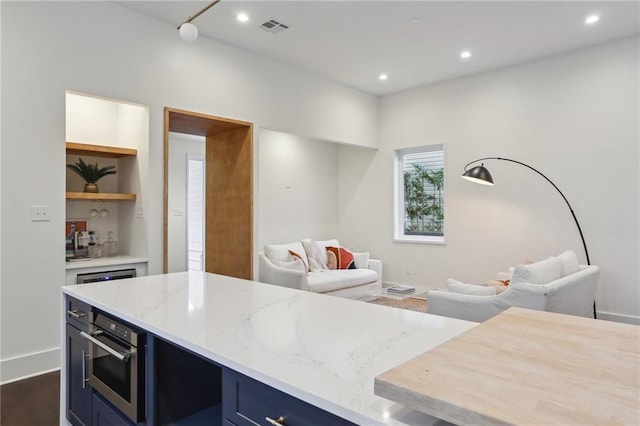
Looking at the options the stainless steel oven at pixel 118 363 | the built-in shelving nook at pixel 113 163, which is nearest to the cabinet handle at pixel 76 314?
the stainless steel oven at pixel 118 363

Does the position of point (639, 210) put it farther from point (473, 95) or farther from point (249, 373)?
point (249, 373)

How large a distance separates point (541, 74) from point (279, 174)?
12.3 feet

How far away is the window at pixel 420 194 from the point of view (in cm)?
595

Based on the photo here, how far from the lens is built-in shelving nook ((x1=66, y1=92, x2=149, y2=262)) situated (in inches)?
149

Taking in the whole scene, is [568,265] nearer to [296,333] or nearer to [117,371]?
[296,333]

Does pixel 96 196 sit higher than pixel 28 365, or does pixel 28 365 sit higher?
pixel 96 196

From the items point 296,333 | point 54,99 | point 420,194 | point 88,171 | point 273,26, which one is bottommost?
point 296,333

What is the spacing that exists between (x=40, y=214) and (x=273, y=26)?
2.69 meters

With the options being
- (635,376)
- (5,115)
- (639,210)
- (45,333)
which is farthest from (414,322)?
(639,210)

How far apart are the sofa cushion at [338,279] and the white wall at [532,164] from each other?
0.92m

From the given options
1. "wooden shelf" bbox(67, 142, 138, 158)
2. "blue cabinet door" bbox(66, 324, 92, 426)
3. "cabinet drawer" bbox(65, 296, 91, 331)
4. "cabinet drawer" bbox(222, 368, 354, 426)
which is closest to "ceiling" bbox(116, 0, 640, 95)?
"wooden shelf" bbox(67, 142, 138, 158)

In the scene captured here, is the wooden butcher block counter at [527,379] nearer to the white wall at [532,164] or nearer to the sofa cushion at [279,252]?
the white wall at [532,164]

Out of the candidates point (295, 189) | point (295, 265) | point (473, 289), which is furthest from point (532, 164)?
point (295, 189)

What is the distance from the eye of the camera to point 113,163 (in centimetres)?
419
